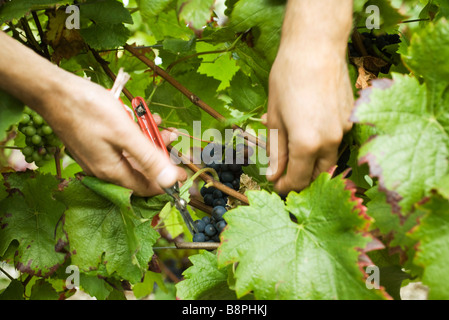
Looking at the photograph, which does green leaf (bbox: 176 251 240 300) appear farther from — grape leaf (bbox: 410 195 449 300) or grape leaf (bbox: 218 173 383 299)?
grape leaf (bbox: 410 195 449 300)

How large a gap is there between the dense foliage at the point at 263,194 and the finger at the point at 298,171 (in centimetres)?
2

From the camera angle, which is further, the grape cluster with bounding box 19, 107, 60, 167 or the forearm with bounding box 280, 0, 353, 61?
the grape cluster with bounding box 19, 107, 60, 167

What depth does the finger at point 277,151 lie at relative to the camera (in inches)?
23.1

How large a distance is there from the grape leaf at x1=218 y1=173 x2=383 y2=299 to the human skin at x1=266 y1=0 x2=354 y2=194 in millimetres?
78

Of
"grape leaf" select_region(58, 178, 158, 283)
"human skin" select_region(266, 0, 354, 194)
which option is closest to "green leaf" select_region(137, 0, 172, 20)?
"human skin" select_region(266, 0, 354, 194)

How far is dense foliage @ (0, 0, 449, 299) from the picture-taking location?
51 centimetres

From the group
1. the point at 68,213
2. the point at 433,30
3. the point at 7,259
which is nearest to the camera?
the point at 433,30

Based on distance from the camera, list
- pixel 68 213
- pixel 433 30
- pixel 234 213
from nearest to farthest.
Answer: pixel 433 30
pixel 234 213
pixel 68 213

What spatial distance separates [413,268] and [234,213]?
0.30 metres

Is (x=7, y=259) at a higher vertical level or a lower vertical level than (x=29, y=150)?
lower

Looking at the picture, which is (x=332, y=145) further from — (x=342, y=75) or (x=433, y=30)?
(x=433, y=30)

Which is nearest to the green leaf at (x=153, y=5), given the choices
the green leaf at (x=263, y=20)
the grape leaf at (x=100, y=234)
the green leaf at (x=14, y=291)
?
the green leaf at (x=263, y=20)
